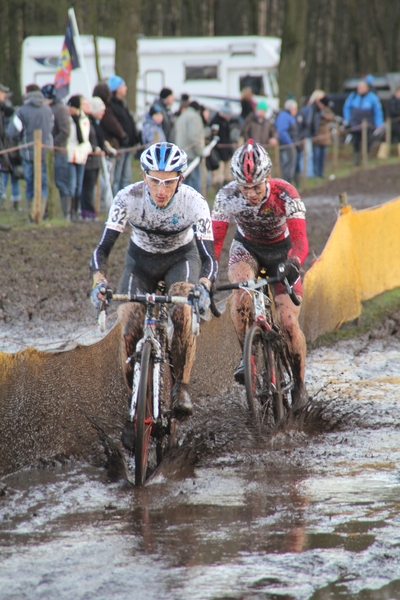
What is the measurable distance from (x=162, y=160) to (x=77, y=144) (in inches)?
396

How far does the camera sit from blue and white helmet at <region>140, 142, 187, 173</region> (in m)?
6.25

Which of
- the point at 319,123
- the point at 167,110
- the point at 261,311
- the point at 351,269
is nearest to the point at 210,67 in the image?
the point at 319,123

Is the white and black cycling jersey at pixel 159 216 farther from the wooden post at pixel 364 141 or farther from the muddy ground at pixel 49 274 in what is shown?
the wooden post at pixel 364 141

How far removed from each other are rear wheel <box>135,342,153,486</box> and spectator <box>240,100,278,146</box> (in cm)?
1582

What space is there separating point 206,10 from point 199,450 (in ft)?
166

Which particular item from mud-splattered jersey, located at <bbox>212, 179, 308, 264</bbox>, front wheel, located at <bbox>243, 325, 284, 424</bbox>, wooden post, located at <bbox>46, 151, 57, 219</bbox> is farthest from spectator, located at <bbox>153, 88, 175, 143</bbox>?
front wheel, located at <bbox>243, 325, 284, 424</bbox>

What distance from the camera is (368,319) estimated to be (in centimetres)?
1193

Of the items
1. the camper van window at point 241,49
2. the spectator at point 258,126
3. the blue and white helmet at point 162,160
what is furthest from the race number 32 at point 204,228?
the camper van window at point 241,49

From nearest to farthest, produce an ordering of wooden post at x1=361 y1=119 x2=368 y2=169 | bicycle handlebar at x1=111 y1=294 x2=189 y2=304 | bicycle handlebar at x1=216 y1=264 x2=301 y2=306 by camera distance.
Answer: bicycle handlebar at x1=111 y1=294 x2=189 y2=304 → bicycle handlebar at x1=216 y1=264 x2=301 y2=306 → wooden post at x1=361 y1=119 x2=368 y2=169

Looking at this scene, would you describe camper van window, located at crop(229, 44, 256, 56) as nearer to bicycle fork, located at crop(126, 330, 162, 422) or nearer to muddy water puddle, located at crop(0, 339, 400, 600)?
muddy water puddle, located at crop(0, 339, 400, 600)

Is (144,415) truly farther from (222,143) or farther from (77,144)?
(222,143)

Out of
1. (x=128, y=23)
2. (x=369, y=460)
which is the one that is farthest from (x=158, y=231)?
(x=128, y=23)

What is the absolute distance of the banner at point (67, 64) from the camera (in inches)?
717

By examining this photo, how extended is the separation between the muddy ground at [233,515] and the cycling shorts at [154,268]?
100 cm
